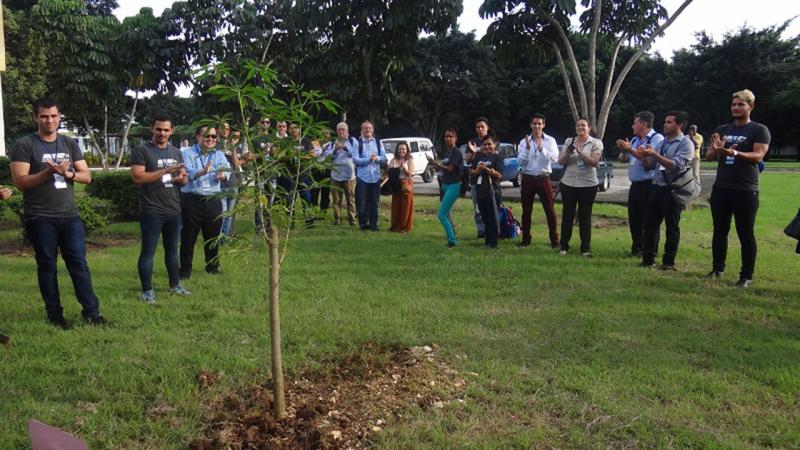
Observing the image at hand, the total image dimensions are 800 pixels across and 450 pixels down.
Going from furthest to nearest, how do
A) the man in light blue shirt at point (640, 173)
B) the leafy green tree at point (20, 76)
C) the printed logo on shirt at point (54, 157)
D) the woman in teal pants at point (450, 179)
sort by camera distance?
Result: 1. the leafy green tree at point (20, 76)
2. the woman in teal pants at point (450, 179)
3. the man in light blue shirt at point (640, 173)
4. the printed logo on shirt at point (54, 157)

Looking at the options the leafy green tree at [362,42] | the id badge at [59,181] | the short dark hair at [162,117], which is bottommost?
the id badge at [59,181]

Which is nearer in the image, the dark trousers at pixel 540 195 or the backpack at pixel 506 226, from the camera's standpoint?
the dark trousers at pixel 540 195

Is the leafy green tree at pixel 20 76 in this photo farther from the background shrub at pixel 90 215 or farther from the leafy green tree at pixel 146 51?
the background shrub at pixel 90 215

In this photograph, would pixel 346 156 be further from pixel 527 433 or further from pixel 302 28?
pixel 527 433

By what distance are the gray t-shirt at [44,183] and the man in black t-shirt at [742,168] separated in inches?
225

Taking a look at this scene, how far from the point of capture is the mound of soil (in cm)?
308

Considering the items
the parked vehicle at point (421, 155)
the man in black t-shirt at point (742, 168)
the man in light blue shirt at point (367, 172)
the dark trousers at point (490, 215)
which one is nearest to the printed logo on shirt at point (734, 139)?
the man in black t-shirt at point (742, 168)

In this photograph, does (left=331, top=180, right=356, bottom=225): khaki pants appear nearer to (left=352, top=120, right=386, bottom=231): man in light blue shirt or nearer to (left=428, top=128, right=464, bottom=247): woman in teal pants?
(left=352, top=120, right=386, bottom=231): man in light blue shirt

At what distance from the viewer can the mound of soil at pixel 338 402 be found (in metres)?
3.08

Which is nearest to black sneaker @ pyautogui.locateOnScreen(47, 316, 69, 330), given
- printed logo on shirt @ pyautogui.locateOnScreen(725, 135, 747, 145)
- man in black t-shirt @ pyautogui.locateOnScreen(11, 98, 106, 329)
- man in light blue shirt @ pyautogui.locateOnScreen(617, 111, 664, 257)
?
man in black t-shirt @ pyautogui.locateOnScreen(11, 98, 106, 329)

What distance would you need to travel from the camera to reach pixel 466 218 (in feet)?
37.8

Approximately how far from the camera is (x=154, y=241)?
5469mm

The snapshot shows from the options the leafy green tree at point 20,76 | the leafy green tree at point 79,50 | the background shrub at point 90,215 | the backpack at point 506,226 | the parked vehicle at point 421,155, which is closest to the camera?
the background shrub at point 90,215

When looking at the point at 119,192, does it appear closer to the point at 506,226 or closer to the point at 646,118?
the point at 506,226
